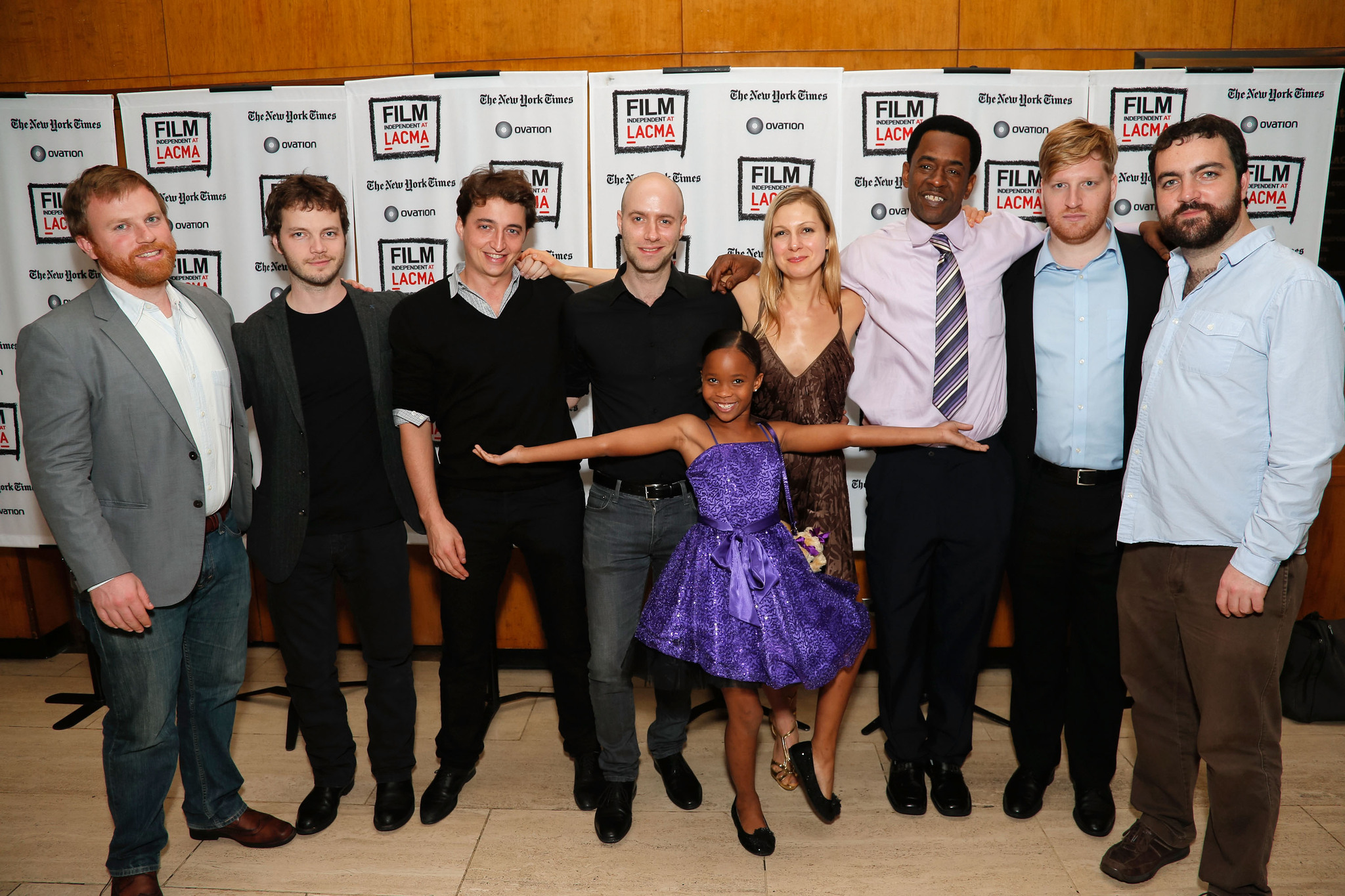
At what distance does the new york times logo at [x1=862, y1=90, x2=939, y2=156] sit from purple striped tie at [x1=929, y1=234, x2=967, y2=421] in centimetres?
110

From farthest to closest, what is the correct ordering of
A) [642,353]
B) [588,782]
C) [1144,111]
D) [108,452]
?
[1144,111] < [588,782] < [642,353] < [108,452]

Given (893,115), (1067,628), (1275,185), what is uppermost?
(893,115)

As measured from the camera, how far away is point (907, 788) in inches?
115

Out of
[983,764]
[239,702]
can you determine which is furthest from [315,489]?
[983,764]

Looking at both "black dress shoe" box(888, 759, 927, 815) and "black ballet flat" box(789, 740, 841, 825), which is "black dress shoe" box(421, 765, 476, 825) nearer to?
"black ballet flat" box(789, 740, 841, 825)

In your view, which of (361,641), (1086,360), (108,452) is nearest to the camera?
(108,452)

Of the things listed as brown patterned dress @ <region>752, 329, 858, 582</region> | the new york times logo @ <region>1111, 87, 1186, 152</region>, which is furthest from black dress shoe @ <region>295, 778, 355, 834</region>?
the new york times logo @ <region>1111, 87, 1186, 152</region>

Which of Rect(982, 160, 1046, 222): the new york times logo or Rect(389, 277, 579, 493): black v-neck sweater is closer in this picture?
Rect(389, 277, 579, 493): black v-neck sweater

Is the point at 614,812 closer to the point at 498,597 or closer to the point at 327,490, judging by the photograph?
the point at 498,597

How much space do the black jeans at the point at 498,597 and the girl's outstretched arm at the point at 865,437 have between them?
0.75 meters

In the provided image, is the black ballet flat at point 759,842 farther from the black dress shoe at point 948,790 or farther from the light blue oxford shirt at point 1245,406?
the light blue oxford shirt at point 1245,406

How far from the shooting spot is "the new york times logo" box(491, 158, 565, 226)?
12.1ft

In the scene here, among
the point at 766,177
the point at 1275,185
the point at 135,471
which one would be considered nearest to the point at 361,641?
the point at 135,471

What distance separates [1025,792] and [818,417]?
1436mm
